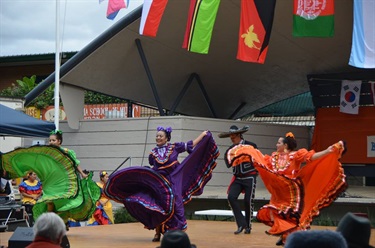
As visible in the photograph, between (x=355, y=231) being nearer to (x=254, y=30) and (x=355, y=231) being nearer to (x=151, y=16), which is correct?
(x=254, y=30)

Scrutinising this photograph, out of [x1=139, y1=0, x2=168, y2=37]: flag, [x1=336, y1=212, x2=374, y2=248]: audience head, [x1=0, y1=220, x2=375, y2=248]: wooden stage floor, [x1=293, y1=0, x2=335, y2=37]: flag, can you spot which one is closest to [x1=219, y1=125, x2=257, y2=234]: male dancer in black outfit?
[x1=0, y1=220, x2=375, y2=248]: wooden stage floor

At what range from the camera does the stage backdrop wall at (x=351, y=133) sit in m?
22.0

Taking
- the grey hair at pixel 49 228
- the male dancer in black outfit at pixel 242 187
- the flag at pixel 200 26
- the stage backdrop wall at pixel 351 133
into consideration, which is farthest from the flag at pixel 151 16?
the grey hair at pixel 49 228

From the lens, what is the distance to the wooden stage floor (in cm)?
1002

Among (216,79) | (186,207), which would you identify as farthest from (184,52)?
(186,207)

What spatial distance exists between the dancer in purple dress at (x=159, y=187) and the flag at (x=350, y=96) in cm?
1266

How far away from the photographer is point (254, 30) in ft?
48.8

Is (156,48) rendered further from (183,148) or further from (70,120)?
(183,148)

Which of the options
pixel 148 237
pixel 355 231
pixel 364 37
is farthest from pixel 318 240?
pixel 364 37

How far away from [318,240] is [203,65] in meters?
19.1

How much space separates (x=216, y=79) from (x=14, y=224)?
11872mm

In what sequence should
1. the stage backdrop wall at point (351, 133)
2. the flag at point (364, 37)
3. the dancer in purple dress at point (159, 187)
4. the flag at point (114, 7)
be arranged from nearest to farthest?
the dancer in purple dress at point (159, 187)
the flag at point (364, 37)
the flag at point (114, 7)
the stage backdrop wall at point (351, 133)

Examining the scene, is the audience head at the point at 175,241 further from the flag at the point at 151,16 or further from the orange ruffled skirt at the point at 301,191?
the flag at the point at 151,16

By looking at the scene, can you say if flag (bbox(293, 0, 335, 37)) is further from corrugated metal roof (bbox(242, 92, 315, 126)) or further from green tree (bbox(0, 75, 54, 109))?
green tree (bbox(0, 75, 54, 109))
